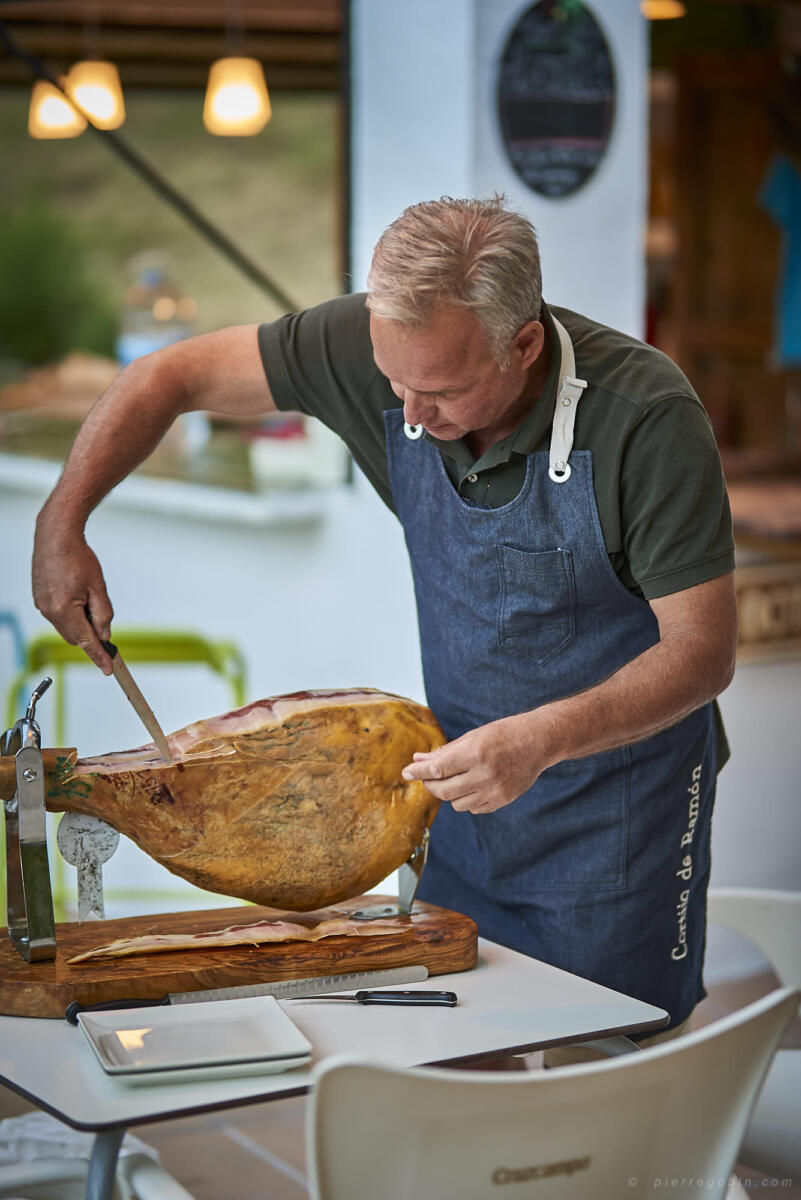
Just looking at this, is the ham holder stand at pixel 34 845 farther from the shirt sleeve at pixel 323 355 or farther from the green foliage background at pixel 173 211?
the green foliage background at pixel 173 211

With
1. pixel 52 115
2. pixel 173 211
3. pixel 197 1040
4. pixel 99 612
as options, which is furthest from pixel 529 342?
pixel 173 211

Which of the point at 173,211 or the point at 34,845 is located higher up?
the point at 173,211

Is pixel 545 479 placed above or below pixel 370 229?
below

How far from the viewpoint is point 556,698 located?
1.96 m

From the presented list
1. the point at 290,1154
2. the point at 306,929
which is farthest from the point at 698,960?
the point at 290,1154

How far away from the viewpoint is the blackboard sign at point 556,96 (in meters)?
3.38

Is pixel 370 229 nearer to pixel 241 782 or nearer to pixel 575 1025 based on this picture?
pixel 241 782

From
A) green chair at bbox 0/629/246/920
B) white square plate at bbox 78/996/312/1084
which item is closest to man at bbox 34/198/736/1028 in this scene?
white square plate at bbox 78/996/312/1084

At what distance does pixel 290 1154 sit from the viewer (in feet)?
9.86

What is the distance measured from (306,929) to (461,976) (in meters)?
0.21

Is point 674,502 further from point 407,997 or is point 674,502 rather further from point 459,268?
point 407,997

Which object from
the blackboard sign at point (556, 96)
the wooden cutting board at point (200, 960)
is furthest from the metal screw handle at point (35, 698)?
the blackboard sign at point (556, 96)

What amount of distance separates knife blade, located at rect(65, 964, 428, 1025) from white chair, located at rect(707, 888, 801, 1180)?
0.74 metres

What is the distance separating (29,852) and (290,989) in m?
0.35
